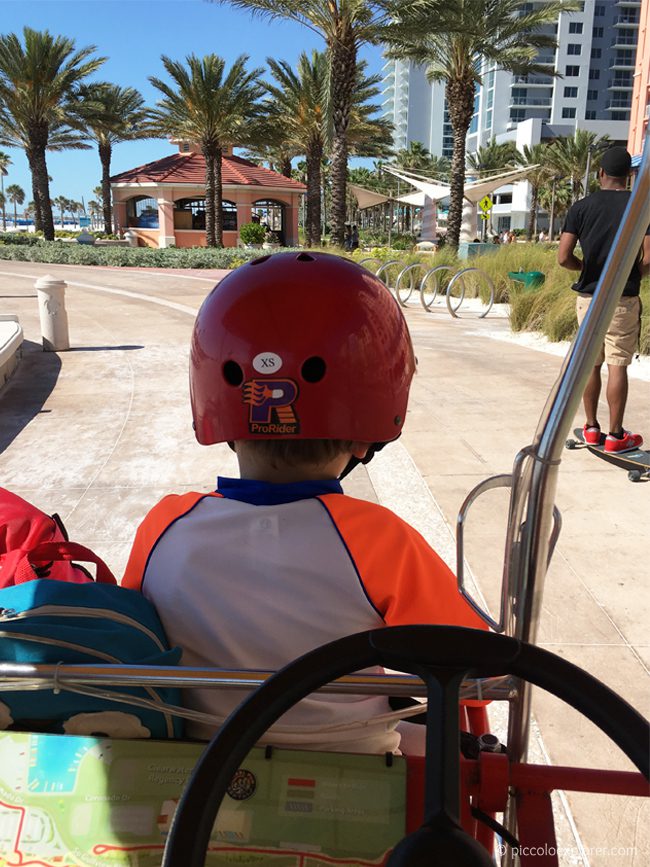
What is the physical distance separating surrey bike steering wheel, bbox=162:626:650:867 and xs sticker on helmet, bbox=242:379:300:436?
28.5 inches

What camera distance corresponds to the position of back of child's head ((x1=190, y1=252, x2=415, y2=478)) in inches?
62.5

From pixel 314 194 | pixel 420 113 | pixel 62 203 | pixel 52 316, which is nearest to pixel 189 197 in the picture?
pixel 314 194

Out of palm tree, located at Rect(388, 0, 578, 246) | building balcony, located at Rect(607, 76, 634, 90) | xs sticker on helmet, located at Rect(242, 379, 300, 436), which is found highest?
building balcony, located at Rect(607, 76, 634, 90)

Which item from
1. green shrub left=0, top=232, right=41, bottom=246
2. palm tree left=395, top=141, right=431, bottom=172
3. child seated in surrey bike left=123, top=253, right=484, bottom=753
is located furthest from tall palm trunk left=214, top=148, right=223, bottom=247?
palm tree left=395, top=141, right=431, bottom=172

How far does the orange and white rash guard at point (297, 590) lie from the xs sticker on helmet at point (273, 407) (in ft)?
0.66

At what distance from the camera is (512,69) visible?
92.9 feet

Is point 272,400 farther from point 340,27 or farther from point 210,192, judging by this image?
point 210,192

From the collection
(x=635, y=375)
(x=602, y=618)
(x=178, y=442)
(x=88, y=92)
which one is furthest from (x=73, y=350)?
(x=88, y=92)

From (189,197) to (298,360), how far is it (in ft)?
144

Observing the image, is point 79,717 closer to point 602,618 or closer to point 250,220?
point 602,618

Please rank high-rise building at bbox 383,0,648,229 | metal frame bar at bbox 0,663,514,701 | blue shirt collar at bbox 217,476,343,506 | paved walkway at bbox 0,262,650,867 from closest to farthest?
metal frame bar at bbox 0,663,514,701
blue shirt collar at bbox 217,476,343,506
paved walkway at bbox 0,262,650,867
high-rise building at bbox 383,0,648,229

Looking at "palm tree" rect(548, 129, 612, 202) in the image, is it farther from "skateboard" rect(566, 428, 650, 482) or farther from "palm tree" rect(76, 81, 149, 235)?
"skateboard" rect(566, 428, 650, 482)

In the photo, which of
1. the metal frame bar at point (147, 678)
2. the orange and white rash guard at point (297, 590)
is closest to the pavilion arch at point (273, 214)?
the orange and white rash guard at point (297, 590)

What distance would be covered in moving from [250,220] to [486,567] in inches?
1631
